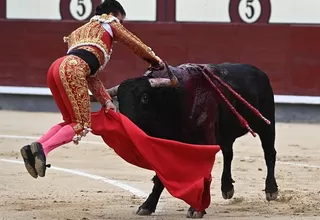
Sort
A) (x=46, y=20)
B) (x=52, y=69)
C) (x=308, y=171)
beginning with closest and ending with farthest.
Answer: (x=52, y=69), (x=308, y=171), (x=46, y=20)

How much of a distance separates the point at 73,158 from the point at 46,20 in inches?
161

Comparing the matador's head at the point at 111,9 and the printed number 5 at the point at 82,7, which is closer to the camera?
the matador's head at the point at 111,9

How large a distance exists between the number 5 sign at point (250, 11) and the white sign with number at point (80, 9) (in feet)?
5.16

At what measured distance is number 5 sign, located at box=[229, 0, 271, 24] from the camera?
10320 mm

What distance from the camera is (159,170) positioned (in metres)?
4.71

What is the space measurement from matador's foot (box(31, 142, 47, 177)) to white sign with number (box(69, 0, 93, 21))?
6.69 metres

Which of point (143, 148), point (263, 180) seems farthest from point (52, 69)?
point (263, 180)

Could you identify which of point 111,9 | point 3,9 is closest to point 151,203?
point 111,9

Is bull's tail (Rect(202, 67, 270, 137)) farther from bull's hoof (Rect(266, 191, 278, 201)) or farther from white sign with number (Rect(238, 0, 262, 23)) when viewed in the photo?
white sign with number (Rect(238, 0, 262, 23))

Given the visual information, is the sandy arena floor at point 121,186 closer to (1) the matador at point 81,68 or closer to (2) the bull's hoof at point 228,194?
(2) the bull's hoof at point 228,194

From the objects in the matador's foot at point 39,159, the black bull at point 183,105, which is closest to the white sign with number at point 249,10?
the black bull at point 183,105

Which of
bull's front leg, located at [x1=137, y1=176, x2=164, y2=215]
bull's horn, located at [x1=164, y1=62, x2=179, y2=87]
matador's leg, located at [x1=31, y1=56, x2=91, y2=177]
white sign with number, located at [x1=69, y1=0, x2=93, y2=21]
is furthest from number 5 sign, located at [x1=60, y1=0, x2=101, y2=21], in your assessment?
matador's leg, located at [x1=31, y1=56, x2=91, y2=177]

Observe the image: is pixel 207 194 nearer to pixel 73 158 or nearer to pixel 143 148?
pixel 143 148

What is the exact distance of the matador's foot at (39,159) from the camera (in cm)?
423
